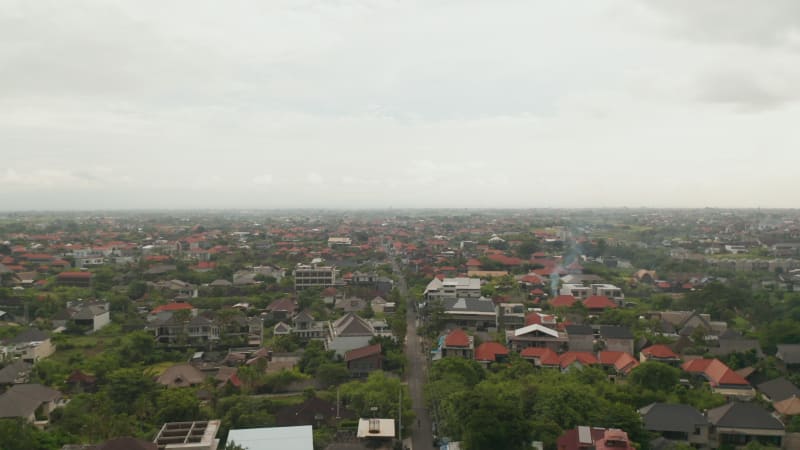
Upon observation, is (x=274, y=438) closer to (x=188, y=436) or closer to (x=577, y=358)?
(x=188, y=436)

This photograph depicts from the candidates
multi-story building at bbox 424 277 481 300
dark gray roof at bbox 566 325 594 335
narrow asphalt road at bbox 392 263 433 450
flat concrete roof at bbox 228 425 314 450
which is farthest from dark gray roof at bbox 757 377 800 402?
multi-story building at bbox 424 277 481 300

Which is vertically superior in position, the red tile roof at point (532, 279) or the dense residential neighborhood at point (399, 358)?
the red tile roof at point (532, 279)

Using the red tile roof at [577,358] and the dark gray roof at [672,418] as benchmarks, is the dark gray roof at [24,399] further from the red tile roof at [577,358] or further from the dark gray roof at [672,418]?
the dark gray roof at [672,418]

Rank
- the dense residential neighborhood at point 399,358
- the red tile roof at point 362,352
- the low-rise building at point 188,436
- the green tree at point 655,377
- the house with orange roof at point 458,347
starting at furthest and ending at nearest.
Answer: the house with orange roof at point 458,347 → the red tile roof at point 362,352 → the green tree at point 655,377 → the dense residential neighborhood at point 399,358 → the low-rise building at point 188,436

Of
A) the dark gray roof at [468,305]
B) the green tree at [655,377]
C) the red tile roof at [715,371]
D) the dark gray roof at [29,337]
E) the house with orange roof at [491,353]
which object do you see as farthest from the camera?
the dark gray roof at [468,305]

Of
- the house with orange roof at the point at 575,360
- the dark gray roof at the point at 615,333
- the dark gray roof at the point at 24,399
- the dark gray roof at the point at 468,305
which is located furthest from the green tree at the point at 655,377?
the dark gray roof at the point at 24,399

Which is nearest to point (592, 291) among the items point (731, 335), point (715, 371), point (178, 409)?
point (731, 335)

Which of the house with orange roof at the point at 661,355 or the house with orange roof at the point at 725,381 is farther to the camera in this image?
the house with orange roof at the point at 661,355

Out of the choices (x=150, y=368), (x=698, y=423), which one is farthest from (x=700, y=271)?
(x=150, y=368)

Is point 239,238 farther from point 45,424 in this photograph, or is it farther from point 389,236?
point 45,424
